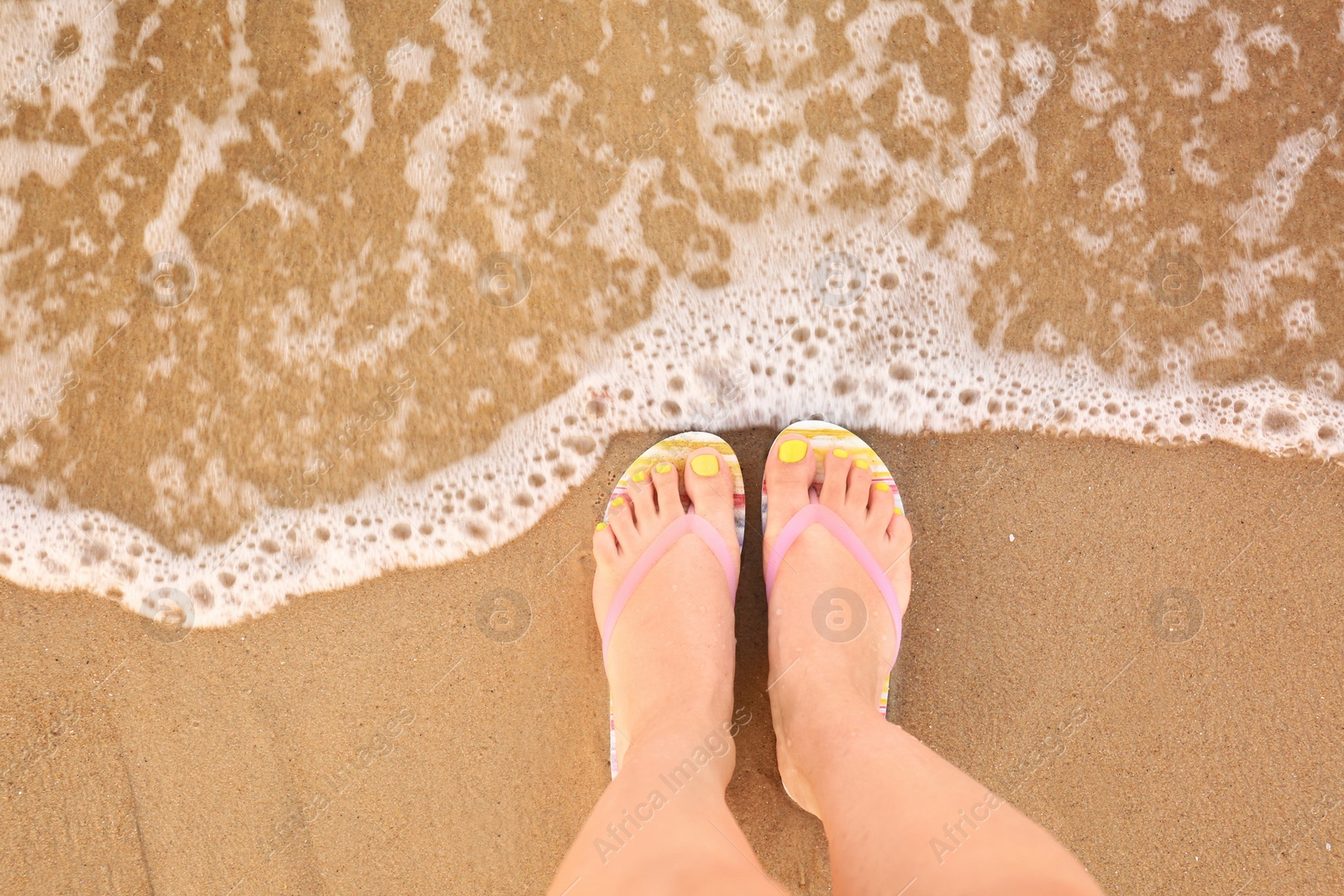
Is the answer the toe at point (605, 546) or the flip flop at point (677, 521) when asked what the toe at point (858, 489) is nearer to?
the flip flop at point (677, 521)

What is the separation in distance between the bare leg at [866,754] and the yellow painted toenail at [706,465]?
13 cm

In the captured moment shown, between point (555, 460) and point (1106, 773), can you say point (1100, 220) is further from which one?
point (555, 460)

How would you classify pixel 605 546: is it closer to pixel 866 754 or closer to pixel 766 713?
pixel 766 713

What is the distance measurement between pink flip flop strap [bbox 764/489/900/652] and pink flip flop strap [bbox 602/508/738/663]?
10 centimetres

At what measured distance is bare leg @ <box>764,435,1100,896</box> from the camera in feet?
4.01

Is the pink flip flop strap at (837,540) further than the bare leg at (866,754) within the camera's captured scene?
Yes

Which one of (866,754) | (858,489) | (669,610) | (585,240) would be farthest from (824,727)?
(585,240)

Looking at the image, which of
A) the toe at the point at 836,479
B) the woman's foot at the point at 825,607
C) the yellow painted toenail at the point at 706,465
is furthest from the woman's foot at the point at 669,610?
the toe at the point at 836,479

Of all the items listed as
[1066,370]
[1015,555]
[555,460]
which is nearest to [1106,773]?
[1015,555]

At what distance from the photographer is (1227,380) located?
1.86 m

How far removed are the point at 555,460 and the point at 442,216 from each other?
639mm

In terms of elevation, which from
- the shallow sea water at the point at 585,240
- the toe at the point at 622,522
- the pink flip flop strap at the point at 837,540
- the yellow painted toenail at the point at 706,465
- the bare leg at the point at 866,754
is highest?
the shallow sea water at the point at 585,240

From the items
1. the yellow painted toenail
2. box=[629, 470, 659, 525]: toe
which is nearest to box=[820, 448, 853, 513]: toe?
the yellow painted toenail

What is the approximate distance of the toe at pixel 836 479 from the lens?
1.81 metres
